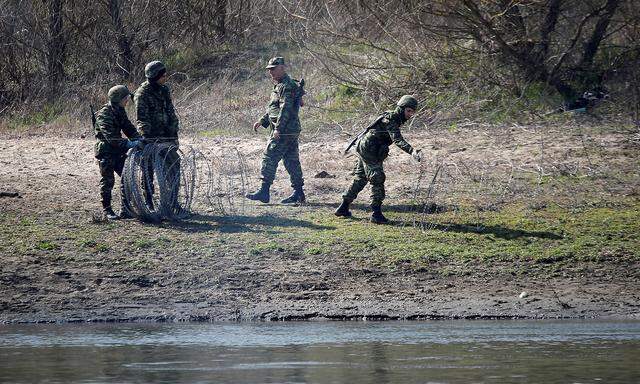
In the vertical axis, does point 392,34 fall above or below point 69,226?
above

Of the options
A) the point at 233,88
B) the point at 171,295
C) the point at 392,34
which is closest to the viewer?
the point at 171,295

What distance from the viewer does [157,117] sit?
13469 millimetres

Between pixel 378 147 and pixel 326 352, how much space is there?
4.30m

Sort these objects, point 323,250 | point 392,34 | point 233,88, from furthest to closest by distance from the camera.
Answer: point 233,88 → point 392,34 → point 323,250

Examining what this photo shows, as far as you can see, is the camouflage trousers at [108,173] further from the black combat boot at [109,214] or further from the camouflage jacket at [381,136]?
the camouflage jacket at [381,136]

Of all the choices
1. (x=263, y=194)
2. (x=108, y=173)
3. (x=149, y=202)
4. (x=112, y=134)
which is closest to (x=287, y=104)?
(x=263, y=194)

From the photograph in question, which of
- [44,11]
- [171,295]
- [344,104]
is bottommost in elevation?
[171,295]

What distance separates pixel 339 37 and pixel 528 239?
7918 mm

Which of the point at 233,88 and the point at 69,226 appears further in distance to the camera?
the point at 233,88

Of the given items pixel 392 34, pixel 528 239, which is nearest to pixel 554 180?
pixel 528 239

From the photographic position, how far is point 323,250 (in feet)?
41.2

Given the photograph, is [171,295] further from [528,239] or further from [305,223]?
[528,239]

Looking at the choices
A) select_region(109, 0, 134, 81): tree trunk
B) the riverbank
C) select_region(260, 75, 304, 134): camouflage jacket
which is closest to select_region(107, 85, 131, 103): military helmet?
the riverbank

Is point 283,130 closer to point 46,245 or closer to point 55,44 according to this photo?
point 46,245
